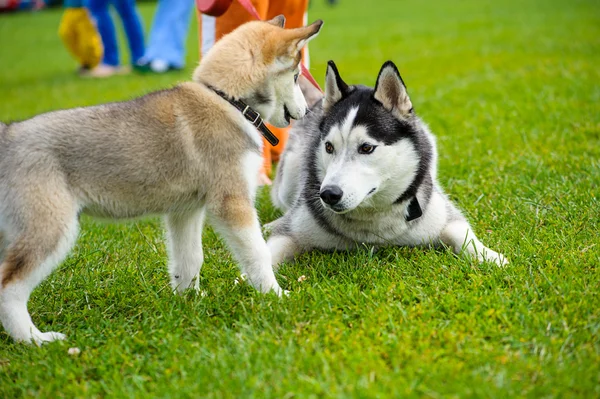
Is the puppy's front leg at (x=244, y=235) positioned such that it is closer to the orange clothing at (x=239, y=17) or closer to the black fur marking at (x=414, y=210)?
the black fur marking at (x=414, y=210)

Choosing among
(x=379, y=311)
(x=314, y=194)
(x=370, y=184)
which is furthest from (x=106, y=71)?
(x=379, y=311)

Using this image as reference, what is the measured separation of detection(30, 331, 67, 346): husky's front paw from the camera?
2.98 m

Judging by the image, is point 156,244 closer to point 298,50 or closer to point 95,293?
point 95,293

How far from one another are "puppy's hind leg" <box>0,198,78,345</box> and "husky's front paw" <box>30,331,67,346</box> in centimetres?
12

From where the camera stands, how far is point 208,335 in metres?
3.01

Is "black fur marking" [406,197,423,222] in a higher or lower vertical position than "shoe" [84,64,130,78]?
higher

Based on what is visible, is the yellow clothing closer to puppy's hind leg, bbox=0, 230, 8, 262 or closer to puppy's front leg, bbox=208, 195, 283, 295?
puppy's hind leg, bbox=0, 230, 8, 262

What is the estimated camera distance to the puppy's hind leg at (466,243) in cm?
355

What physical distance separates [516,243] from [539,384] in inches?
61.6

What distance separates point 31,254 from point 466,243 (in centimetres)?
237

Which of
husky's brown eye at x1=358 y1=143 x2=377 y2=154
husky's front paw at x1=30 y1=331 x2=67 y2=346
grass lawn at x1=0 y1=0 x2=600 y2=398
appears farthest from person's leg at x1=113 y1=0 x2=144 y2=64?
husky's front paw at x1=30 y1=331 x2=67 y2=346

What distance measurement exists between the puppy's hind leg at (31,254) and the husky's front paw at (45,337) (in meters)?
0.12

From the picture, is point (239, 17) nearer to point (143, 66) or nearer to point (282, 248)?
point (282, 248)

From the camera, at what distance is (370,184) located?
3.46 metres
